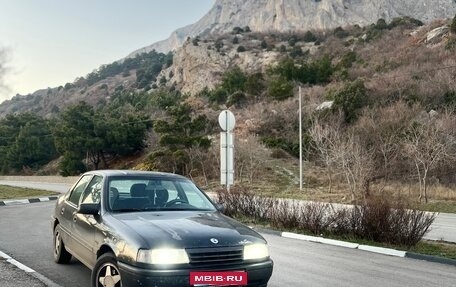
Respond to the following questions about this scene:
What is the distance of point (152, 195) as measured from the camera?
619cm

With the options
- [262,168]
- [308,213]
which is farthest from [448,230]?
[262,168]

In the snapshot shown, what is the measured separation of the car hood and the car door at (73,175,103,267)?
1.67 feet

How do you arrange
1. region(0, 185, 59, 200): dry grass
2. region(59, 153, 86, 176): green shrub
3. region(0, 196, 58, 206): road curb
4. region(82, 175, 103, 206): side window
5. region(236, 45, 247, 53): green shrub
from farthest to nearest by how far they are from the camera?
1. region(236, 45, 247, 53): green shrub
2. region(59, 153, 86, 176): green shrub
3. region(0, 185, 59, 200): dry grass
4. region(0, 196, 58, 206): road curb
5. region(82, 175, 103, 206): side window

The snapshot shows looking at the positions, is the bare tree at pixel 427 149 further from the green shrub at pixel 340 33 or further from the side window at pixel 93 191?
the green shrub at pixel 340 33

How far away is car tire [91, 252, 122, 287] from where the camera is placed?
5086 millimetres

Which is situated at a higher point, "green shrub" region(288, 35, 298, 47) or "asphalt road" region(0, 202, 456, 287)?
"green shrub" region(288, 35, 298, 47)

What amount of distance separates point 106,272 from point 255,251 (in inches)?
64.6

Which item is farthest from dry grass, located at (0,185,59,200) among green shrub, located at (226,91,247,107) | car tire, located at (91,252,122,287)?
green shrub, located at (226,91,247,107)

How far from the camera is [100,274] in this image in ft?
17.6

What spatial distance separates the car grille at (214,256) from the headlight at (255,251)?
11 centimetres

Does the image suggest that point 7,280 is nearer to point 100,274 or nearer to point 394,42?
point 100,274

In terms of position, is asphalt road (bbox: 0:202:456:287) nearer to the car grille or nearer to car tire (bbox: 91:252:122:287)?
car tire (bbox: 91:252:122:287)

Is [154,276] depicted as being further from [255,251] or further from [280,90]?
[280,90]

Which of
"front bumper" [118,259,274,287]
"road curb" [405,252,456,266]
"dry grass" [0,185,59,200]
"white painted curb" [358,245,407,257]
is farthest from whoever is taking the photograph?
"dry grass" [0,185,59,200]
